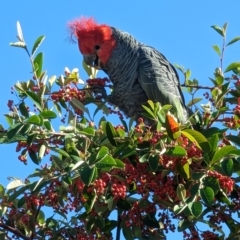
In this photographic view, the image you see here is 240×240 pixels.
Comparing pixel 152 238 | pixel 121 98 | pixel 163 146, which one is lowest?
pixel 152 238

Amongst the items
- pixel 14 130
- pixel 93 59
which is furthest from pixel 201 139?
pixel 93 59

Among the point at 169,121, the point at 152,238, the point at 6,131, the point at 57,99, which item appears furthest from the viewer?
the point at 57,99

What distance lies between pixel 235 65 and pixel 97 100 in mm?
804

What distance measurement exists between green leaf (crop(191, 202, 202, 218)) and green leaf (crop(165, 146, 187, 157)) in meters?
0.22

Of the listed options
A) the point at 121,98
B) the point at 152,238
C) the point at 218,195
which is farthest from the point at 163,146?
the point at 121,98

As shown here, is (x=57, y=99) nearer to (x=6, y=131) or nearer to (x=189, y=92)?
(x=6, y=131)

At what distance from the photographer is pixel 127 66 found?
14.0 feet

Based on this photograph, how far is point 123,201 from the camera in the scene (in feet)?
9.12

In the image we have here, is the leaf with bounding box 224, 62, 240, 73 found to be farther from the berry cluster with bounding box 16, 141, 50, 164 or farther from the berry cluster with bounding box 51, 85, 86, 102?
the berry cluster with bounding box 16, 141, 50, 164

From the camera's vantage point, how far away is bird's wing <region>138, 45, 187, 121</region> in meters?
3.97

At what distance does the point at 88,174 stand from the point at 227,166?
2.04ft

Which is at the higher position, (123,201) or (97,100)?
(97,100)

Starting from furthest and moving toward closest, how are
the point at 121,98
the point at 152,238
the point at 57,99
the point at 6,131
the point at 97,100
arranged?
the point at 121,98
the point at 97,100
the point at 57,99
the point at 152,238
the point at 6,131

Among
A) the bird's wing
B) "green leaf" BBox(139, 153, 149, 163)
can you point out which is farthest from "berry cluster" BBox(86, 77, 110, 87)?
"green leaf" BBox(139, 153, 149, 163)
